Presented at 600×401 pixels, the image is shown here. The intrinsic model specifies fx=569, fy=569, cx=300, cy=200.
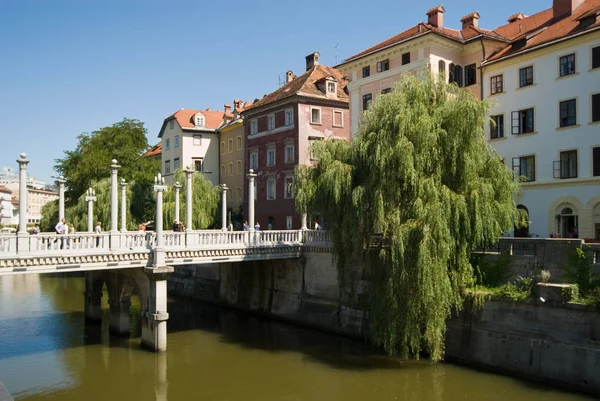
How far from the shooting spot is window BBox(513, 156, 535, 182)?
31.2m

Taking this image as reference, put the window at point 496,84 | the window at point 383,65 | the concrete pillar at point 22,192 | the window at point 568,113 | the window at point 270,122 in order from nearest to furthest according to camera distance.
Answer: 1. the concrete pillar at point 22,192
2. the window at point 568,113
3. the window at point 496,84
4. the window at point 383,65
5. the window at point 270,122

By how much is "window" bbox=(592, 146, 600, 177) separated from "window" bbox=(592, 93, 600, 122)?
1.48 meters

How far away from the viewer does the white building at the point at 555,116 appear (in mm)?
28328

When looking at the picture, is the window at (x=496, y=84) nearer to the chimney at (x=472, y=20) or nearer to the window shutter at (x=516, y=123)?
the window shutter at (x=516, y=123)

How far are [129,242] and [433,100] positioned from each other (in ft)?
45.4

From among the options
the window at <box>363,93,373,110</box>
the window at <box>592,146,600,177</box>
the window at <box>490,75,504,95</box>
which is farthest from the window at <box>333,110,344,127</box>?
the window at <box>592,146,600,177</box>

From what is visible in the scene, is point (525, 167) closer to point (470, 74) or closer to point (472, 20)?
point (470, 74)

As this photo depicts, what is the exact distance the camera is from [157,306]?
24250 millimetres

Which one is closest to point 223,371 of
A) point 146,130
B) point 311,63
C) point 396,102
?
point 396,102

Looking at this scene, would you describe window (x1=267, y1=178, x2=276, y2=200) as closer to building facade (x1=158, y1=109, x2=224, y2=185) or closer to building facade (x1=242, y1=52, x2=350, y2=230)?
building facade (x1=242, y1=52, x2=350, y2=230)

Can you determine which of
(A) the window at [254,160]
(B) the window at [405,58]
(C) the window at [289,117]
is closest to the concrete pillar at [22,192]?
(B) the window at [405,58]

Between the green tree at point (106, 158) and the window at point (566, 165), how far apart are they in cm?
3678

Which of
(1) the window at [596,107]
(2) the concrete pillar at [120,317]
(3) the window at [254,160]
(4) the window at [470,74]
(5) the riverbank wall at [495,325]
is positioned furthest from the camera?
(3) the window at [254,160]

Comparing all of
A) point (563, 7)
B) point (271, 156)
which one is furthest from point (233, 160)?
point (563, 7)
